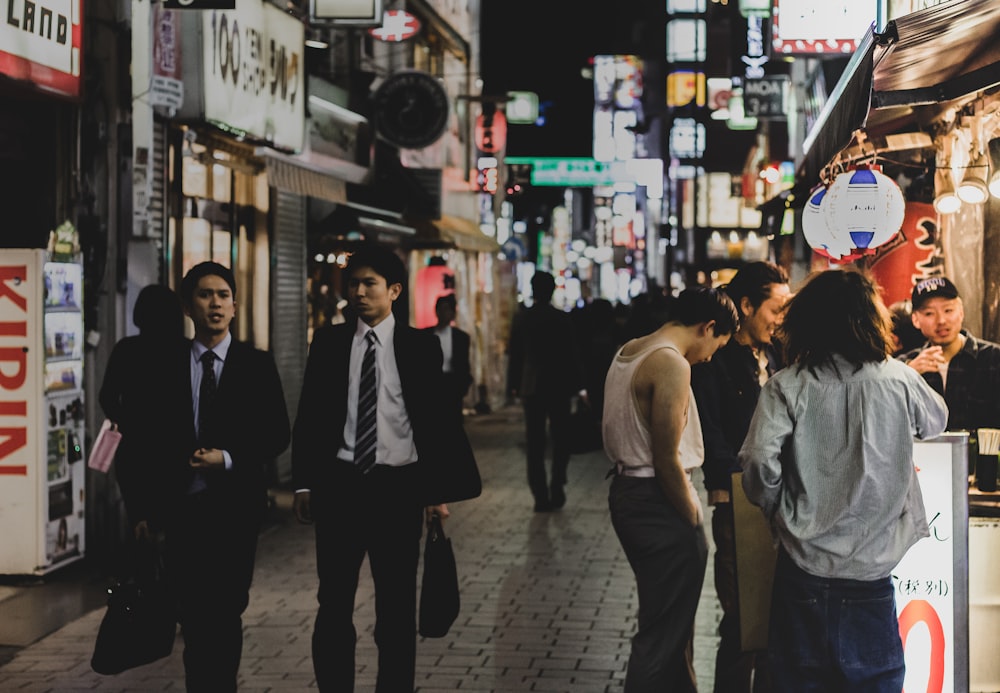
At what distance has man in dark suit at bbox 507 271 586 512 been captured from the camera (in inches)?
520

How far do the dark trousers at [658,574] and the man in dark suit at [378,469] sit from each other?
2.52ft

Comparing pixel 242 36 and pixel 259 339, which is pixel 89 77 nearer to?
pixel 242 36

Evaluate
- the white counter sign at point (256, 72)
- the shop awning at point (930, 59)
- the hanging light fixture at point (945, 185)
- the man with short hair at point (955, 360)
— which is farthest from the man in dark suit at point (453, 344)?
the shop awning at point (930, 59)

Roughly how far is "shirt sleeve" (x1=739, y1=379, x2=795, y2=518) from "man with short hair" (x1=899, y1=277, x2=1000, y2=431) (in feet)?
9.22

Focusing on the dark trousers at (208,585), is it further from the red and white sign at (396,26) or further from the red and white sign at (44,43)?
→ the red and white sign at (396,26)

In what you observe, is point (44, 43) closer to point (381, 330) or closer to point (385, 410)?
point (381, 330)

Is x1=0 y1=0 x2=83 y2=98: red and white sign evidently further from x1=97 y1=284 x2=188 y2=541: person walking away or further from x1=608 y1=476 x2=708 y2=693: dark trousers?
x1=608 y1=476 x2=708 y2=693: dark trousers

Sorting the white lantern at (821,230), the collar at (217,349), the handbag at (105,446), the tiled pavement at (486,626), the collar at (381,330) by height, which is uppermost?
the white lantern at (821,230)

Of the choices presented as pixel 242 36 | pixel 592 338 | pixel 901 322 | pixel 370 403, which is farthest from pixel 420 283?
pixel 370 403

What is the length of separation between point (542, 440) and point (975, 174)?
5873 millimetres

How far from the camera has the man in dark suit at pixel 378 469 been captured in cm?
582

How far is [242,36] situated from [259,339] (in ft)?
12.5

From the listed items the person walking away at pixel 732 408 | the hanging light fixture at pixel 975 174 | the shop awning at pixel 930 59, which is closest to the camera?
the shop awning at pixel 930 59

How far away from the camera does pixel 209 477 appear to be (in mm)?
5879
